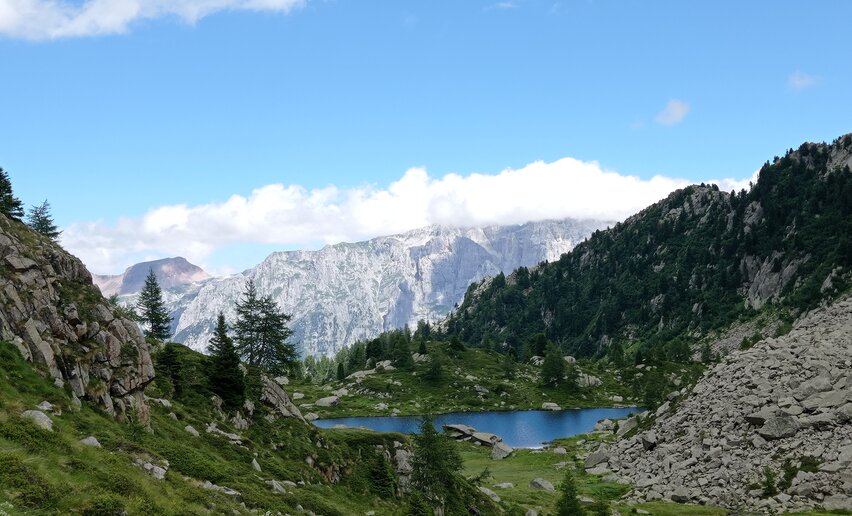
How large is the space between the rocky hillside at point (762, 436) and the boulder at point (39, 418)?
54937mm

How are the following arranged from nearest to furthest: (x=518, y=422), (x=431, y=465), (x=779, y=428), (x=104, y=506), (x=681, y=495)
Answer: (x=104, y=506) < (x=431, y=465) < (x=779, y=428) < (x=681, y=495) < (x=518, y=422)

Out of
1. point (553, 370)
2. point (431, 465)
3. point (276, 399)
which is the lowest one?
point (553, 370)

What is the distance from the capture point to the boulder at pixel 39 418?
79.3 ft

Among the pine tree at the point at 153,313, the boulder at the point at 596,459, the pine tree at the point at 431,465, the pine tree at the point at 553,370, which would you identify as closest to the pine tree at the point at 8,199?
the pine tree at the point at 153,313

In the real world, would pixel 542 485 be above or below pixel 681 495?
below

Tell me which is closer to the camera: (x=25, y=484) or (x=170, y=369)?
(x=25, y=484)

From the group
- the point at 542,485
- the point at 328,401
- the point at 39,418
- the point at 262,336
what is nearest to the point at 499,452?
the point at 542,485

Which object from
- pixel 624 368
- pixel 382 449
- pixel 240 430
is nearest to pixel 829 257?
pixel 624 368

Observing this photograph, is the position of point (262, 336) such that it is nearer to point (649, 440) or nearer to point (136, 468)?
point (649, 440)

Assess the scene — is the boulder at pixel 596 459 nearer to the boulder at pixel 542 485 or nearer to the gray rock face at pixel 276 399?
the boulder at pixel 542 485

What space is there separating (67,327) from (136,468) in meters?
12.4

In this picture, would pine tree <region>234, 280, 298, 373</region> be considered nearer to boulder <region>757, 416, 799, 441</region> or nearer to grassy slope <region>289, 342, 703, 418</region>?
grassy slope <region>289, 342, 703, 418</region>

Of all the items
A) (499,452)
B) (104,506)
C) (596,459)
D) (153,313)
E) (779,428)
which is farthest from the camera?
(499,452)

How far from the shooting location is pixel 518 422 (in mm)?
141375
